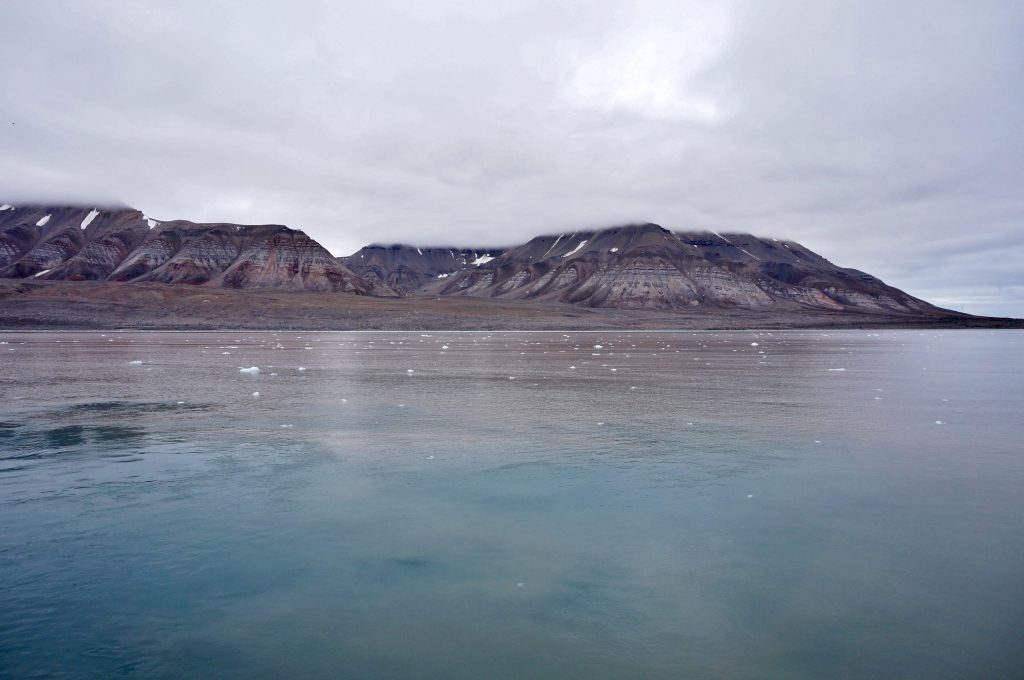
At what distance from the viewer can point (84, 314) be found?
77250 mm

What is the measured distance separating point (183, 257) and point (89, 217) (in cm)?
Answer: 5859

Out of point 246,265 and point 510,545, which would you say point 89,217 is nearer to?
point 246,265

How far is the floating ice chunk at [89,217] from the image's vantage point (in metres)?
178

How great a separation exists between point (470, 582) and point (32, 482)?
23.8ft

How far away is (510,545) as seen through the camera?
7.25 m

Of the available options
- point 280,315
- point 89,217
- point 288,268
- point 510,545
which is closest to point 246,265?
point 288,268

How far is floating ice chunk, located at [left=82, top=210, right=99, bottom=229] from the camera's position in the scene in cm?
17793

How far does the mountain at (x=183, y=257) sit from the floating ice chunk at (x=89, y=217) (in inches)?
317

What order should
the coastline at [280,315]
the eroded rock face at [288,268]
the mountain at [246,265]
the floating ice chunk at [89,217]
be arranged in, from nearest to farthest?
the coastline at [280,315] → the eroded rock face at [288,268] → the mountain at [246,265] → the floating ice chunk at [89,217]

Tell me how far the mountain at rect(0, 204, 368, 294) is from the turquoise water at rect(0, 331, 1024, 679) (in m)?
134

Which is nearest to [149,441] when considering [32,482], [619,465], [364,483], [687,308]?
[32,482]

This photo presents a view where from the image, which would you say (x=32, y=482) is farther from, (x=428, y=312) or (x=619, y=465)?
(x=428, y=312)

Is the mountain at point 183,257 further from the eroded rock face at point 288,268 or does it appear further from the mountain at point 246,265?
the mountain at point 246,265

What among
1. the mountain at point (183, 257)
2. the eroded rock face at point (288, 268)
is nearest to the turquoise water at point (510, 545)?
the eroded rock face at point (288, 268)
